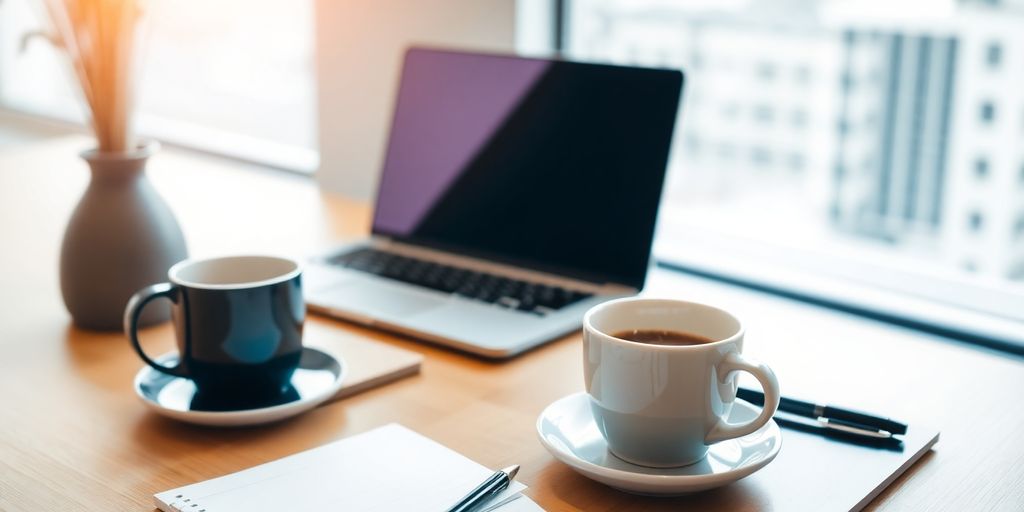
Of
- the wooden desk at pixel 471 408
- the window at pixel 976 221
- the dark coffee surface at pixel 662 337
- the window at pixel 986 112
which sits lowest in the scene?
the window at pixel 976 221

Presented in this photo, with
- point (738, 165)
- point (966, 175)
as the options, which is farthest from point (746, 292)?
point (738, 165)

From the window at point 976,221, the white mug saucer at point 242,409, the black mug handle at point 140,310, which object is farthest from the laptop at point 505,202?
the window at point 976,221

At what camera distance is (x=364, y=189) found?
5.06 feet

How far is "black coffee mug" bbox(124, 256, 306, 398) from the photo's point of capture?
0.71 metres

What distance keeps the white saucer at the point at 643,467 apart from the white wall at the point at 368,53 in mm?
797

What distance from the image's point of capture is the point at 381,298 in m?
A: 0.96

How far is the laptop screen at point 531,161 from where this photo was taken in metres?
0.96

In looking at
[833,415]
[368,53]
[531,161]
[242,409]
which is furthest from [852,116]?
[242,409]

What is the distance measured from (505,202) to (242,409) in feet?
1.40

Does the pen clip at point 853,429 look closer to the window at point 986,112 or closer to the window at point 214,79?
the window at point 214,79

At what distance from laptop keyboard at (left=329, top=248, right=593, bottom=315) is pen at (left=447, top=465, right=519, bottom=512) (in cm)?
33

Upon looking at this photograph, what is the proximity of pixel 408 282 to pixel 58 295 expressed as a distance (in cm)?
36

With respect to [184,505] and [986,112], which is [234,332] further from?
[986,112]

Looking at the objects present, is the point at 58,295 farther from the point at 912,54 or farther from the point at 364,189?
the point at 912,54
